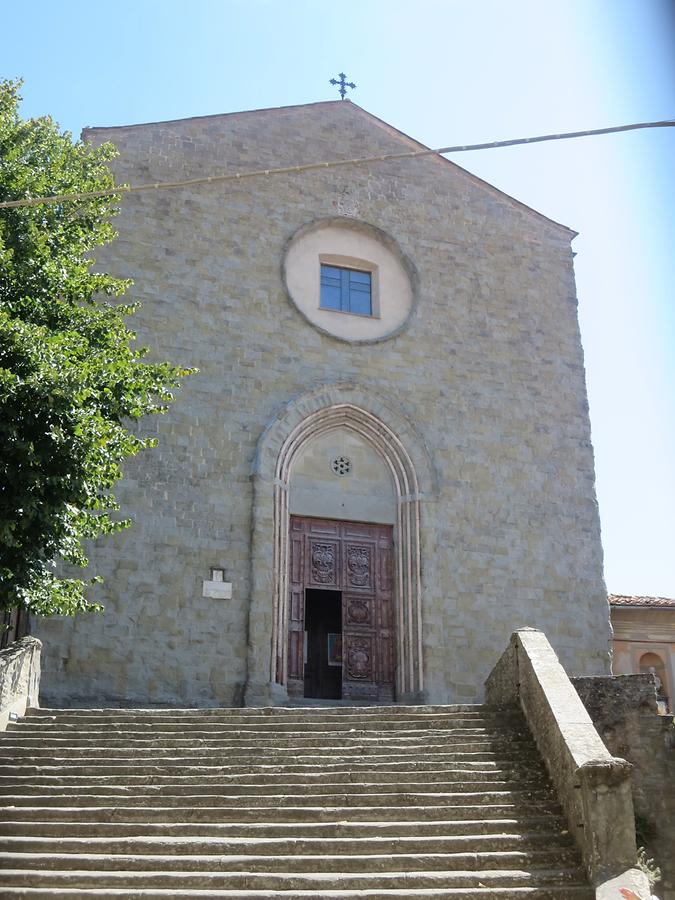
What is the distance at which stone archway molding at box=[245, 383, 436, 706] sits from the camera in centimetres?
1400

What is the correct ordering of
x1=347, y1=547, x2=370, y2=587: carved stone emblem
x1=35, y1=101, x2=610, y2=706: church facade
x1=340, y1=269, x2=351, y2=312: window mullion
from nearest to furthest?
x1=35, y1=101, x2=610, y2=706: church facade → x1=347, y1=547, x2=370, y2=587: carved stone emblem → x1=340, y1=269, x2=351, y2=312: window mullion

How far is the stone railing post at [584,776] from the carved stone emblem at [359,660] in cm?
492

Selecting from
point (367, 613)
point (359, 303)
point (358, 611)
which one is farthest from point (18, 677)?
point (359, 303)

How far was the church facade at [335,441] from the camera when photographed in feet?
45.5

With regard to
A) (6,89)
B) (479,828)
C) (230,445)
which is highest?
(6,89)

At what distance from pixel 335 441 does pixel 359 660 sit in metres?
3.54

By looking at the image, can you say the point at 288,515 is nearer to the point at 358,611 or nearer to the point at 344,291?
the point at 358,611

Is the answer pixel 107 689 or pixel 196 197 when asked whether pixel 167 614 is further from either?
pixel 196 197

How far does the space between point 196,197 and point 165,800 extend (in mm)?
10968

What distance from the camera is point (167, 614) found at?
1363 cm

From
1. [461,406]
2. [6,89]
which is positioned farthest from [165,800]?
[461,406]

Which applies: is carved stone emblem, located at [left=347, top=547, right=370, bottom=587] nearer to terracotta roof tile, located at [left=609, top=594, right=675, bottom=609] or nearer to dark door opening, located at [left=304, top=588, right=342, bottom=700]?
dark door opening, located at [left=304, top=588, right=342, bottom=700]

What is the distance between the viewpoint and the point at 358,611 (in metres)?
15.1

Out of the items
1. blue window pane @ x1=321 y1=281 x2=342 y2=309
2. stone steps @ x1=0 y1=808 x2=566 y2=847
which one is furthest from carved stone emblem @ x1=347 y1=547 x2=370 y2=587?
stone steps @ x1=0 y1=808 x2=566 y2=847
